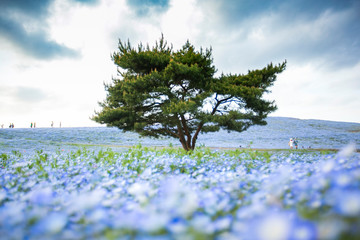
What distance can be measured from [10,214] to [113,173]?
238 centimetres

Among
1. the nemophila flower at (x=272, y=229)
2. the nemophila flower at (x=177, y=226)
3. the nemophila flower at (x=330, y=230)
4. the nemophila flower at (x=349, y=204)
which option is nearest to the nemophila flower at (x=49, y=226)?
the nemophila flower at (x=177, y=226)

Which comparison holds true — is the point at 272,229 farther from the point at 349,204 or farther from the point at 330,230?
the point at 349,204

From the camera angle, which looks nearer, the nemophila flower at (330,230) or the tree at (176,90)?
the nemophila flower at (330,230)

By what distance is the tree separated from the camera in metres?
9.49

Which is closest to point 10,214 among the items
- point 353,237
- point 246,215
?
point 246,215

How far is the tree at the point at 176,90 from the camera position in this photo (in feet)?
31.1

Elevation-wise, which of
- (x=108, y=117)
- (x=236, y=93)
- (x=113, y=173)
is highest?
(x=236, y=93)

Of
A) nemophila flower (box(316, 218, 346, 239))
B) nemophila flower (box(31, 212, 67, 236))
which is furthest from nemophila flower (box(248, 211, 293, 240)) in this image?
nemophila flower (box(31, 212, 67, 236))

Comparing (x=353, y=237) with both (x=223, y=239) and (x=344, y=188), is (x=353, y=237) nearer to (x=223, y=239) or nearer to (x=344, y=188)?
(x=344, y=188)

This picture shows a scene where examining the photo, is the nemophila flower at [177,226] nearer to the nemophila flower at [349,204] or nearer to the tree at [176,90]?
the nemophila flower at [349,204]

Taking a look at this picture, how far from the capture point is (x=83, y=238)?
1.37 meters

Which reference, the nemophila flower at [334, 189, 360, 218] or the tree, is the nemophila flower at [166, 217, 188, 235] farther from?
the tree

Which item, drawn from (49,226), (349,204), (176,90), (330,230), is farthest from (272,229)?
(176,90)

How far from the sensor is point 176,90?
10.9 metres
